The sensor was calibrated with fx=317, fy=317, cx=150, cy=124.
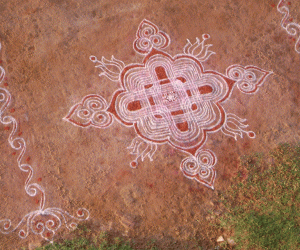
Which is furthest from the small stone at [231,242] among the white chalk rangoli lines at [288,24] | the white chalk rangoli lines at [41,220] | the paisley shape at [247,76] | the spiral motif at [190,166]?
the white chalk rangoli lines at [288,24]

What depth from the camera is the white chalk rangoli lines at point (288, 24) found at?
6.63 m

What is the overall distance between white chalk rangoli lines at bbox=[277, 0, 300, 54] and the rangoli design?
1051mm

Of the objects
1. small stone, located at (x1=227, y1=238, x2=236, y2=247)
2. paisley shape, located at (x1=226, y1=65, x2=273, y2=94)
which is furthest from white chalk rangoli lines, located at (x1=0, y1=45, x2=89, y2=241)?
paisley shape, located at (x1=226, y1=65, x2=273, y2=94)

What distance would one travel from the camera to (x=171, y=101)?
618 cm

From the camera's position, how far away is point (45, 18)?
21.5 feet

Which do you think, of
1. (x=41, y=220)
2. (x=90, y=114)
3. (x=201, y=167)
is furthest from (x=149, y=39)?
(x=41, y=220)

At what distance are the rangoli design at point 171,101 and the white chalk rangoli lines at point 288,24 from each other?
1.05 m

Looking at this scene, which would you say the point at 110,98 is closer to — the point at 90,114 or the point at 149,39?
the point at 90,114

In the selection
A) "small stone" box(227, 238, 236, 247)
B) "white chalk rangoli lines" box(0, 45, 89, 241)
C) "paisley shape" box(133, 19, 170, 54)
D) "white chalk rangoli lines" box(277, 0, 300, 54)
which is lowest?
"small stone" box(227, 238, 236, 247)

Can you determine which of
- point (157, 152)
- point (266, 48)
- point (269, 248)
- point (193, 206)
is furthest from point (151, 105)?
point (269, 248)

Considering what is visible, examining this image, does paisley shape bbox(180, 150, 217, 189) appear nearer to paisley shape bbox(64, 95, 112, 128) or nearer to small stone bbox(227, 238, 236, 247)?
small stone bbox(227, 238, 236, 247)

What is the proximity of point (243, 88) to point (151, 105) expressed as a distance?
1.86m

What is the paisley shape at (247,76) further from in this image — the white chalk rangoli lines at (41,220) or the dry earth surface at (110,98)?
the white chalk rangoli lines at (41,220)

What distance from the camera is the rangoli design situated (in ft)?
19.5
